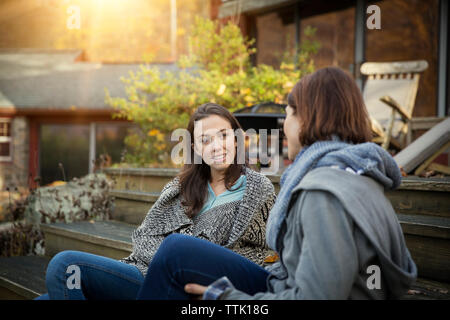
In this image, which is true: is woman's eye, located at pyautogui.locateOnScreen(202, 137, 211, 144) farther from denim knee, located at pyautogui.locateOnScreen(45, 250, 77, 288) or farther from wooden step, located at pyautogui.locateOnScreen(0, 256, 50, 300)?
wooden step, located at pyautogui.locateOnScreen(0, 256, 50, 300)

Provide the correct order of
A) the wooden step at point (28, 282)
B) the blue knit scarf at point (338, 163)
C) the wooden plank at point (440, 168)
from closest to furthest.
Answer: the blue knit scarf at point (338, 163)
the wooden step at point (28, 282)
the wooden plank at point (440, 168)

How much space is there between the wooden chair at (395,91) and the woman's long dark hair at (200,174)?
3.06 metres

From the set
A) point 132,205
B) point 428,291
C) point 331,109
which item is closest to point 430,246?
point 428,291

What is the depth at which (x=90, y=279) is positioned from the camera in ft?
6.05

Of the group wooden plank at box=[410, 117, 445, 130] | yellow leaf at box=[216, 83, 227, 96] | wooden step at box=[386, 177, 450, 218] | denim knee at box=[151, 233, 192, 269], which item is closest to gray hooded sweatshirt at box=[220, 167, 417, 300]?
denim knee at box=[151, 233, 192, 269]

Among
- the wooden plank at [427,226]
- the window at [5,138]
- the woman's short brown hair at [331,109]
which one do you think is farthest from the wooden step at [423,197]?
the window at [5,138]

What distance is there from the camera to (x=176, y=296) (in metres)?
1.45

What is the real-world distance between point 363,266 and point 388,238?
11 cm

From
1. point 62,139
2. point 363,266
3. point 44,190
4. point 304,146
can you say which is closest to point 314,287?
point 363,266

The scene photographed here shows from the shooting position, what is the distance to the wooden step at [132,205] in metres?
3.58

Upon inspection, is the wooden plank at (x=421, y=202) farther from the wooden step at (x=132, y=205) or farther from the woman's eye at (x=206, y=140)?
the wooden step at (x=132, y=205)

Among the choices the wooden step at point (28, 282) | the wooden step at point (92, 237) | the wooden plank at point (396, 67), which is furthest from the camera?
the wooden plank at point (396, 67)

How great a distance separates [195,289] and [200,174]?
94 cm

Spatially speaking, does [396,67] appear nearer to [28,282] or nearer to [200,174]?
[200,174]
